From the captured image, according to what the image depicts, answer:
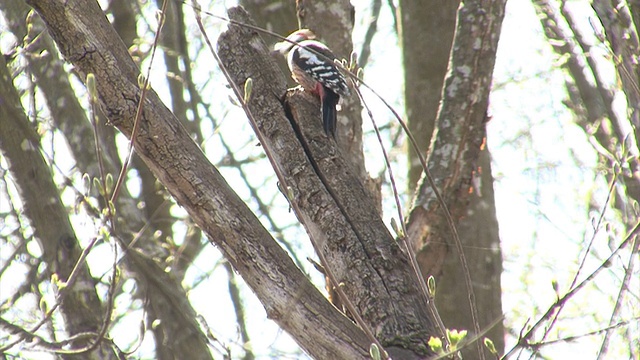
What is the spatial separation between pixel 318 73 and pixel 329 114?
3.61 feet

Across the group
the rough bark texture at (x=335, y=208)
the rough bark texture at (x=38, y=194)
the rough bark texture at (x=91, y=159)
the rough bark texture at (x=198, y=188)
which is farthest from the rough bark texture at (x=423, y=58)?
the rough bark texture at (x=198, y=188)

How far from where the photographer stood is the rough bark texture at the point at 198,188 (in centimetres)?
245

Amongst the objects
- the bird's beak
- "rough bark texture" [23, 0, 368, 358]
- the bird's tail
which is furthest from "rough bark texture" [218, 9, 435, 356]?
the bird's beak

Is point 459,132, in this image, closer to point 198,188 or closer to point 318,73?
point 318,73

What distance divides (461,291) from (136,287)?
1.74m

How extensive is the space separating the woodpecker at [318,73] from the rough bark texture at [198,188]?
33.5 inches

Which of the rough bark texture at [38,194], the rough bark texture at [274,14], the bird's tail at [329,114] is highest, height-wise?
the rough bark texture at [274,14]

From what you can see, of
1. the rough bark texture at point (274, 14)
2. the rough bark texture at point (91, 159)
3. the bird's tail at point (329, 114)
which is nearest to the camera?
the bird's tail at point (329, 114)

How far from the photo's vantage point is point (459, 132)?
372cm

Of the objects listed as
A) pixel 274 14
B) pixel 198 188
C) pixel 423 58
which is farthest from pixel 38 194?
pixel 423 58

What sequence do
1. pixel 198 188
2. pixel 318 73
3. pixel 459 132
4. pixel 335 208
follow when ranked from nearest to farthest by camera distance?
pixel 198 188
pixel 335 208
pixel 459 132
pixel 318 73

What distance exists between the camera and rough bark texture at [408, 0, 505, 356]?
3.68m

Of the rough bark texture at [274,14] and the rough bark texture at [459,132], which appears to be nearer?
the rough bark texture at [459,132]

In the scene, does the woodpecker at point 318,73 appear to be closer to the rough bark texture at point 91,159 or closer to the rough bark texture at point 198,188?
the rough bark texture at point 198,188
